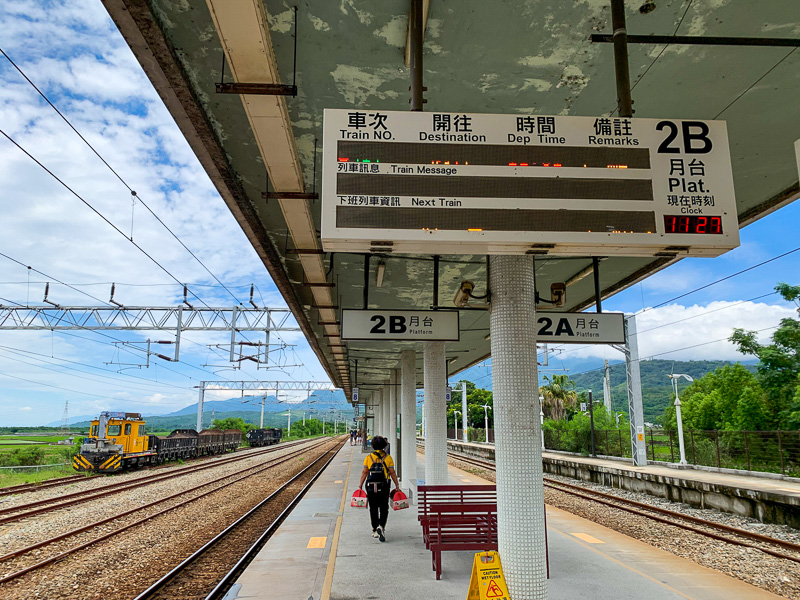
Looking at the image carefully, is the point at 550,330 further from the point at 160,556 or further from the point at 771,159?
the point at 160,556

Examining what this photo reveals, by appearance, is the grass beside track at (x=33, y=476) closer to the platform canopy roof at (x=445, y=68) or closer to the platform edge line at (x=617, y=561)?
the platform edge line at (x=617, y=561)

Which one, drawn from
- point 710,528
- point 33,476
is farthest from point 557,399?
point 33,476

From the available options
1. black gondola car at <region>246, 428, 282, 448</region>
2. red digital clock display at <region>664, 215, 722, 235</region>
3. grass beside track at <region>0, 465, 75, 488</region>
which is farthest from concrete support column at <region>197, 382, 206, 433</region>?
Result: red digital clock display at <region>664, 215, 722, 235</region>

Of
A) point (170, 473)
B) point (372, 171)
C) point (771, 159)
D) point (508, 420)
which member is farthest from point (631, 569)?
point (170, 473)

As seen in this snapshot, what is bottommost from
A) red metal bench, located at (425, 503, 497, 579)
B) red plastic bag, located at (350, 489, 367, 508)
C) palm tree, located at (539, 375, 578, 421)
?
red metal bench, located at (425, 503, 497, 579)

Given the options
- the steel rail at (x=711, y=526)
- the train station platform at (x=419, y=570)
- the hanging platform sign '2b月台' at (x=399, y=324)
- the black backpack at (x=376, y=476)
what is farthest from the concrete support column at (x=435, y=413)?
the hanging platform sign '2b月台' at (x=399, y=324)

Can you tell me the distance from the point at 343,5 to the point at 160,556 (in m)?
9.58

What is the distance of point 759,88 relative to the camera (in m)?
5.37

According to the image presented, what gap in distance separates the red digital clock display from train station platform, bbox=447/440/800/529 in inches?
451

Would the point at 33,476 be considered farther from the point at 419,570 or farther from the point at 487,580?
the point at 487,580

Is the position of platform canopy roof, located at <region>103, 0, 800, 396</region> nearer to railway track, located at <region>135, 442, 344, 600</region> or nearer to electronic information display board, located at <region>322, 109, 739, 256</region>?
electronic information display board, located at <region>322, 109, 739, 256</region>

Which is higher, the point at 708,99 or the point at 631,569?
the point at 708,99

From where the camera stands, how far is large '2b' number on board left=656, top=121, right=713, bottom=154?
13.3 ft

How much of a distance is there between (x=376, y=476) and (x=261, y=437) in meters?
53.4
